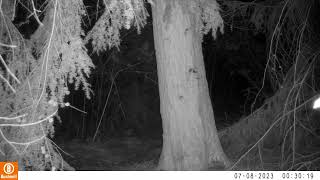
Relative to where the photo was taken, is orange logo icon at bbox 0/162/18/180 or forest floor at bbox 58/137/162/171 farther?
forest floor at bbox 58/137/162/171

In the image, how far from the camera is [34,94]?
15.2 feet

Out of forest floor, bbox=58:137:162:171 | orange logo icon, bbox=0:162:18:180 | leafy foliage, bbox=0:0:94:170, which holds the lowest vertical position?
forest floor, bbox=58:137:162:171

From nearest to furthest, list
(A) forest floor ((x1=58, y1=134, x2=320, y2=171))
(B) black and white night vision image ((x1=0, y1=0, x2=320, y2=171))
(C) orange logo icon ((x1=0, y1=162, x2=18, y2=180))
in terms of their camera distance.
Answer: (C) orange logo icon ((x1=0, y1=162, x2=18, y2=180)) < (B) black and white night vision image ((x1=0, y1=0, x2=320, y2=171)) < (A) forest floor ((x1=58, y1=134, x2=320, y2=171))

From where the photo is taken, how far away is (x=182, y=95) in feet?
20.0

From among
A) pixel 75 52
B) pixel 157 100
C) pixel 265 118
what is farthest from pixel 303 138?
pixel 157 100

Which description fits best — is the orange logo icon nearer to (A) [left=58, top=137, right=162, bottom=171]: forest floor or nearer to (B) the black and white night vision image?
(B) the black and white night vision image

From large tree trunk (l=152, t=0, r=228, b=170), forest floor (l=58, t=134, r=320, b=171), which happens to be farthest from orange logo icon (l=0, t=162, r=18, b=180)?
forest floor (l=58, t=134, r=320, b=171)

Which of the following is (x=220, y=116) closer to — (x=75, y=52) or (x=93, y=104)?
(x=93, y=104)

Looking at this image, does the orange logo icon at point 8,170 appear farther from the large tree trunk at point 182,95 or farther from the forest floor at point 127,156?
the forest floor at point 127,156

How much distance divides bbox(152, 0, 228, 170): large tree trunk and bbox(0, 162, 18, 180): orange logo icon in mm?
2458

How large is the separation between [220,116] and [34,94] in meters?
12.6

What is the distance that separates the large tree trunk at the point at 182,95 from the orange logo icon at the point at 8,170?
96.8 inches

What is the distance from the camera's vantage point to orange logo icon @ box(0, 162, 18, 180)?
445cm

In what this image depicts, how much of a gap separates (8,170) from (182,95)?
265 cm
